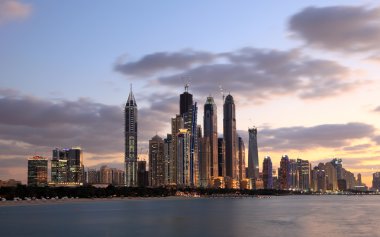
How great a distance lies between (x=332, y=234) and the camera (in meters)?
96.1

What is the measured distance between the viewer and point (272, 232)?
99.1m

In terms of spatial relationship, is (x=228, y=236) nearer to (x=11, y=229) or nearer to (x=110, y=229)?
(x=110, y=229)

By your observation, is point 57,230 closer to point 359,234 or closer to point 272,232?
point 272,232

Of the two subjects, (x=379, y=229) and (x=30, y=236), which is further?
(x=379, y=229)

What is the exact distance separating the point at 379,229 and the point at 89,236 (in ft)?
191

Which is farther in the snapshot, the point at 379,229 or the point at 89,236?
the point at 379,229

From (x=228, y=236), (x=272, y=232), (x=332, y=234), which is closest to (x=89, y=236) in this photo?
(x=228, y=236)

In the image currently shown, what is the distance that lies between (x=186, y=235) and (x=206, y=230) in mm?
10844

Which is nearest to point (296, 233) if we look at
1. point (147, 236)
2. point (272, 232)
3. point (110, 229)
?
point (272, 232)

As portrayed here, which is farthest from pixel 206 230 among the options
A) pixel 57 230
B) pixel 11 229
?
pixel 11 229

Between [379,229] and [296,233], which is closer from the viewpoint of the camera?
[296,233]

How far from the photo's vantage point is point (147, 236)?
93.9m

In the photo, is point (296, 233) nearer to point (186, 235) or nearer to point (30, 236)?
point (186, 235)

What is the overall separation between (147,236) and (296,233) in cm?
2853
